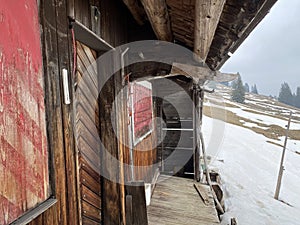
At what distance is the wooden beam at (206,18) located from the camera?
1181mm

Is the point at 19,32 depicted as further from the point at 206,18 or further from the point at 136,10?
the point at 136,10

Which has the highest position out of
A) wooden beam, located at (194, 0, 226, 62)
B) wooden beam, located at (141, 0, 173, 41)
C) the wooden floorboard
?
wooden beam, located at (141, 0, 173, 41)

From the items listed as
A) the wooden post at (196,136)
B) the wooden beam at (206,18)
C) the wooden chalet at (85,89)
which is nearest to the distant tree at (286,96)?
the wooden post at (196,136)

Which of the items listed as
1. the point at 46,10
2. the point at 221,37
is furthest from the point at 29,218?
the point at 221,37

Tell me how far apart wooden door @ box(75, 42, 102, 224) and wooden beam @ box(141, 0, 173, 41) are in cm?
61

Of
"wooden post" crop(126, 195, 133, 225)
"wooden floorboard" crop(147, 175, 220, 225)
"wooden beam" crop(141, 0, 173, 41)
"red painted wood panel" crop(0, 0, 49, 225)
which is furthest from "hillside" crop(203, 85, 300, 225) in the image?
"red painted wood panel" crop(0, 0, 49, 225)

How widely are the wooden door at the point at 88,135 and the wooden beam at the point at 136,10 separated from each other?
0.51 metres

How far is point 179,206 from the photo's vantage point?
4.19 meters

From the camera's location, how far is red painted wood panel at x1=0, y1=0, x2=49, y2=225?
795 millimetres

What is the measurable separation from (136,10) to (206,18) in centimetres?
101

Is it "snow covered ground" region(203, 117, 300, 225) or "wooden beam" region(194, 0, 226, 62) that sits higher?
"wooden beam" region(194, 0, 226, 62)

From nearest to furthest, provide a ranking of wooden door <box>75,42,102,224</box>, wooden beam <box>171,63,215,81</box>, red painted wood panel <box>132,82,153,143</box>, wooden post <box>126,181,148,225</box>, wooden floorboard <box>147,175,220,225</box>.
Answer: wooden post <box>126,181,148,225</box> → wooden door <box>75,42,102,224</box> → wooden beam <box>171,63,215,81</box> → red painted wood panel <box>132,82,153,143</box> → wooden floorboard <box>147,175,220,225</box>

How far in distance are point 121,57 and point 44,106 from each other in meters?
1.35

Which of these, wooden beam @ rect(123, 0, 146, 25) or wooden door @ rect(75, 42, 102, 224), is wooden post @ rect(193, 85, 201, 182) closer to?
wooden beam @ rect(123, 0, 146, 25)
